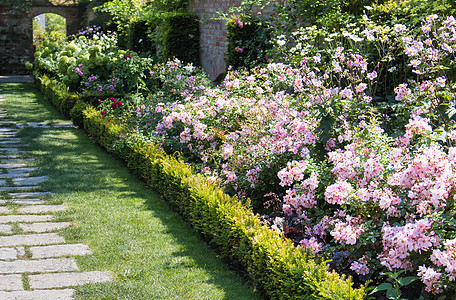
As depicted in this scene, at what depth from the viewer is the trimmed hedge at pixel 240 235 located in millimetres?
2760

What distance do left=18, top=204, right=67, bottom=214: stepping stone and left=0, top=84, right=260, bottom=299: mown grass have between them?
0.35 feet

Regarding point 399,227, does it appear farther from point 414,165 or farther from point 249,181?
point 249,181

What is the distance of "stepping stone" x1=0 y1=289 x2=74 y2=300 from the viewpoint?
3078mm

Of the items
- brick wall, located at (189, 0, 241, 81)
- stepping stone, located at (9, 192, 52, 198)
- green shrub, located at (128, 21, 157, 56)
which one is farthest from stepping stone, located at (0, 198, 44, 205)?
green shrub, located at (128, 21, 157, 56)

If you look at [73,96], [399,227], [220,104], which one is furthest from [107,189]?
[73,96]

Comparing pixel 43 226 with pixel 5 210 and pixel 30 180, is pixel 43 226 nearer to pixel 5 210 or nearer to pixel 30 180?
Result: pixel 5 210

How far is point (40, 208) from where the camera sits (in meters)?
4.77

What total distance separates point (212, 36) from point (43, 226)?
6.99 meters

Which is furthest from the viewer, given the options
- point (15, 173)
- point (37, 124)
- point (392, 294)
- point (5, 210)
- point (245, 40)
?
point (37, 124)

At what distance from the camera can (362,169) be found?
3396mm

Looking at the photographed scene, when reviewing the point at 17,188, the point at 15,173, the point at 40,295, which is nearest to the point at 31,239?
the point at 40,295

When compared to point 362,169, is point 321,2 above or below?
above

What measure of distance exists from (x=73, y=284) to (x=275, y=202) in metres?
1.65

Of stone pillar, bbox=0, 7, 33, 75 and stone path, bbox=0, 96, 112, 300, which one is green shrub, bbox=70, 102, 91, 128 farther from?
stone pillar, bbox=0, 7, 33, 75
